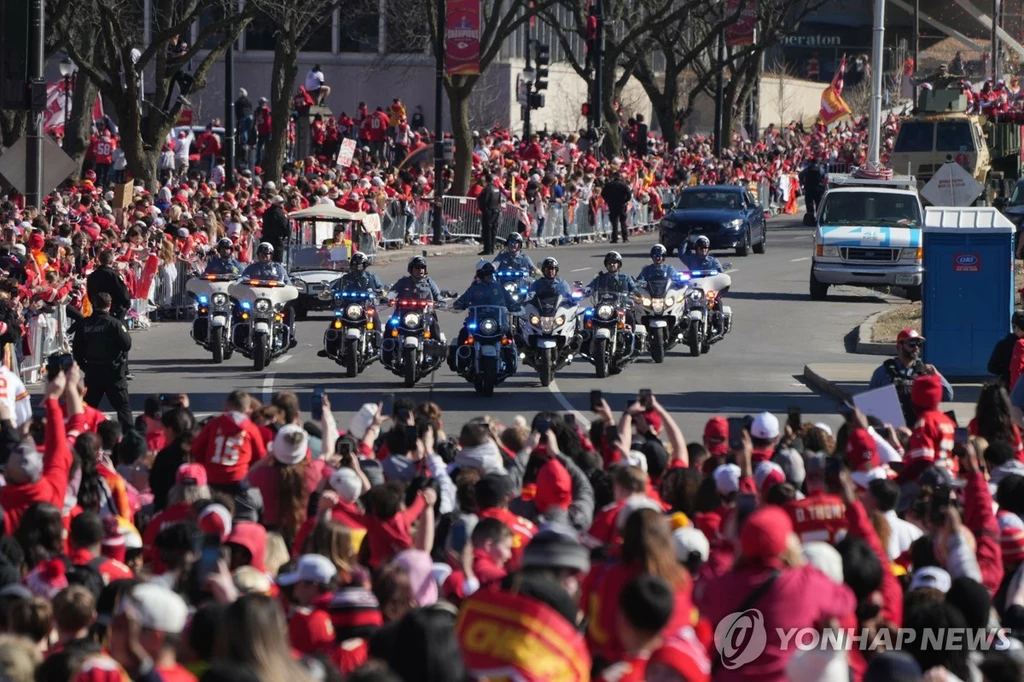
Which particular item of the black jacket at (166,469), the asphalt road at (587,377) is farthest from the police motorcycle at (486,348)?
the black jacket at (166,469)

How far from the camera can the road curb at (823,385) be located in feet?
69.2

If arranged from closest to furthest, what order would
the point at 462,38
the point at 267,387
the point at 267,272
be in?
the point at 267,387, the point at 267,272, the point at 462,38

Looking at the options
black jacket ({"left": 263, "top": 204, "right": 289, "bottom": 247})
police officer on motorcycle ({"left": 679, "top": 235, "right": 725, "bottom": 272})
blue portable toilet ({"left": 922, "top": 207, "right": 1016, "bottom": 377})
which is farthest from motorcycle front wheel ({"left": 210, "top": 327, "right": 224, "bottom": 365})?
blue portable toilet ({"left": 922, "top": 207, "right": 1016, "bottom": 377})

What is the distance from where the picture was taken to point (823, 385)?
21.8 meters

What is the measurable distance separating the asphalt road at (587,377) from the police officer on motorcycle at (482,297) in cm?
57

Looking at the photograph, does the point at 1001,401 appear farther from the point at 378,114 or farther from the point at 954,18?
the point at 954,18

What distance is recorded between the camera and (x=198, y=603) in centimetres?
732

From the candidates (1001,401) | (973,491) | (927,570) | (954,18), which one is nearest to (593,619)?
(927,570)

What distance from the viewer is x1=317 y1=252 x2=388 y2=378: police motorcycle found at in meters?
22.2

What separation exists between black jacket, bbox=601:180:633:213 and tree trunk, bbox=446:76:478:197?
3.41 meters

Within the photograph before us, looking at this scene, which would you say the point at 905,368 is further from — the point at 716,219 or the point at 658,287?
the point at 716,219

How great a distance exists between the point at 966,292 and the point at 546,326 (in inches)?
201

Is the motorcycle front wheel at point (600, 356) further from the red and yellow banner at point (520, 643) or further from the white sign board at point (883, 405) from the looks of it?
the red and yellow banner at point (520, 643)

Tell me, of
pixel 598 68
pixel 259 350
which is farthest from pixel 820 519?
pixel 598 68
